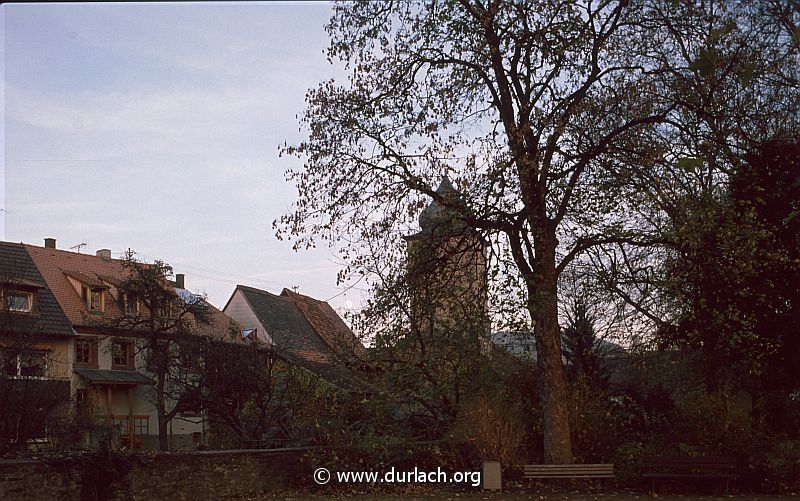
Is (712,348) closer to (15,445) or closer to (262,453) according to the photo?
(262,453)

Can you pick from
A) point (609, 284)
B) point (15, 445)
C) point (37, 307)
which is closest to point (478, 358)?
point (609, 284)

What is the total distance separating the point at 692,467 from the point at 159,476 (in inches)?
402

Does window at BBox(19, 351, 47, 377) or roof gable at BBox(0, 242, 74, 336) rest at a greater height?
roof gable at BBox(0, 242, 74, 336)

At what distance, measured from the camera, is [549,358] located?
18797mm

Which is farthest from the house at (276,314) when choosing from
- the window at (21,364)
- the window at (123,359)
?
the window at (21,364)

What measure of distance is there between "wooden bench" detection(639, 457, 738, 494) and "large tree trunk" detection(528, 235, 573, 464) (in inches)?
75.8

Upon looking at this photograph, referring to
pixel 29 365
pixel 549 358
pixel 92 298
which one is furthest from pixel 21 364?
pixel 92 298

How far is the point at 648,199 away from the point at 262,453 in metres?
9.59

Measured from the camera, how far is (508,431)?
18.2 meters

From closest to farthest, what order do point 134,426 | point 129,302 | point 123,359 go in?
point 129,302 → point 134,426 → point 123,359

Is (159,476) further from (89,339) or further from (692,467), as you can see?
(89,339)

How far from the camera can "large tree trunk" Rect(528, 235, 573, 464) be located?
18250 millimetres

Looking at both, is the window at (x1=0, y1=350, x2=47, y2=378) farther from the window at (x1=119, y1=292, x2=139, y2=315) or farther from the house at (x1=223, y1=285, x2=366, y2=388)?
the house at (x1=223, y1=285, x2=366, y2=388)

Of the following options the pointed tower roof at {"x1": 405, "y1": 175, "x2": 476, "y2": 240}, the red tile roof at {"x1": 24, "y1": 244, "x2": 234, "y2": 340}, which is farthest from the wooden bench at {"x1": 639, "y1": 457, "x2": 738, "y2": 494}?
the red tile roof at {"x1": 24, "y1": 244, "x2": 234, "y2": 340}
